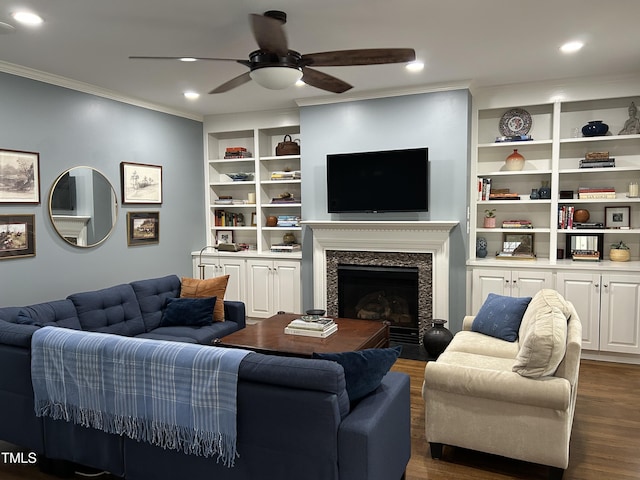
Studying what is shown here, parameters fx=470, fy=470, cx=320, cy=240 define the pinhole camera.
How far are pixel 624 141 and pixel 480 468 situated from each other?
3672 mm

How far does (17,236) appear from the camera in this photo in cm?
392

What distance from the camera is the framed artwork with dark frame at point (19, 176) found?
12.6 ft

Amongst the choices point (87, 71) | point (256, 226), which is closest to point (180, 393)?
point (87, 71)

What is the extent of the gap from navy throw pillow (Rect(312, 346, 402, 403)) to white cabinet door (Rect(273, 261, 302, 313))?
338 cm

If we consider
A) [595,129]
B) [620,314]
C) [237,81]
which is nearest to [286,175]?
[237,81]

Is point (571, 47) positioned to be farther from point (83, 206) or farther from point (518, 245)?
point (83, 206)

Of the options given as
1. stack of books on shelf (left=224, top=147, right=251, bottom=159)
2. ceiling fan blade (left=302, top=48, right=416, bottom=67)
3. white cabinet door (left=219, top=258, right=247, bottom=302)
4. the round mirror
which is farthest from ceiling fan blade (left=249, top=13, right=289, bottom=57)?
white cabinet door (left=219, top=258, right=247, bottom=302)

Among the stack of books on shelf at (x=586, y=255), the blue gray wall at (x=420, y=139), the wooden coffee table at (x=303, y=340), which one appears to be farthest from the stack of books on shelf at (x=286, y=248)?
the stack of books on shelf at (x=586, y=255)

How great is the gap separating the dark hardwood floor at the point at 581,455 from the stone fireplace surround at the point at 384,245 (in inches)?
54.8

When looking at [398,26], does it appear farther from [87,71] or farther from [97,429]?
[97,429]

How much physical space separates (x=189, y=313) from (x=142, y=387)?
1.97 meters

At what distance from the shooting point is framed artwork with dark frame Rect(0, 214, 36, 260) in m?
3.82

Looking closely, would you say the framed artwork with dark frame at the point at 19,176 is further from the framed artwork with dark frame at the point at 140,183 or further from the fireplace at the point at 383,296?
the fireplace at the point at 383,296

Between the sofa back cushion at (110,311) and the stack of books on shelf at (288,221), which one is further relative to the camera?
the stack of books on shelf at (288,221)
